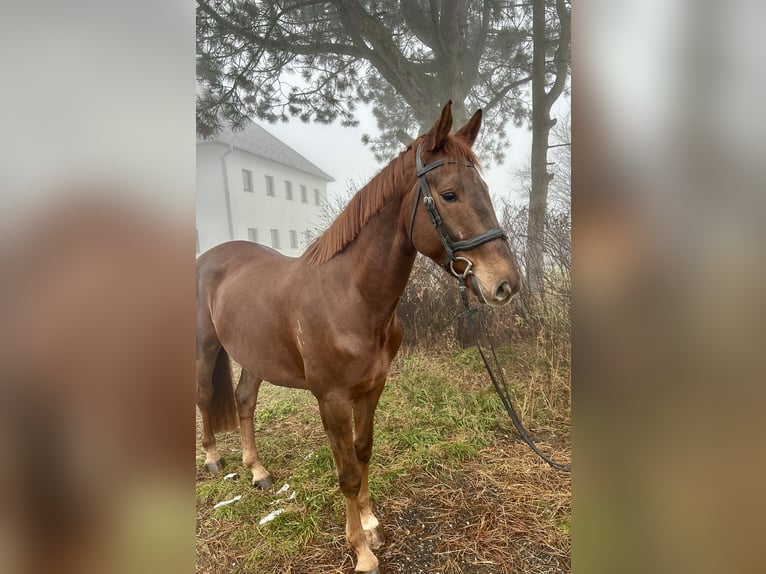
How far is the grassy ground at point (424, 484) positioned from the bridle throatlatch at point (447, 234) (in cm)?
122

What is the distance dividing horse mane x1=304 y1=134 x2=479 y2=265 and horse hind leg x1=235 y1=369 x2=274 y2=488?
1.02 metres

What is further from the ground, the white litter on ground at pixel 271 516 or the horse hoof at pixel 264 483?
the horse hoof at pixel 264 483

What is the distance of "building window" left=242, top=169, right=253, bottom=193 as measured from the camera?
1.54 meters

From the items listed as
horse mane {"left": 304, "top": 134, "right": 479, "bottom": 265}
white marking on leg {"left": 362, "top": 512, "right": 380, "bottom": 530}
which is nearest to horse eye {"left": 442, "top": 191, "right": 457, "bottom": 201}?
horse mane {"left": 304, "top": 134, "right": 479, "bottom": 265}

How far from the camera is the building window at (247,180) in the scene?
1536 millimetres

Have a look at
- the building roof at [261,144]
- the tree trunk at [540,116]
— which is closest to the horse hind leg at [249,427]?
the building roof at [261,144]

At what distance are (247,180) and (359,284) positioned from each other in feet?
2.59

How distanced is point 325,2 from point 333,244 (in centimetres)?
141

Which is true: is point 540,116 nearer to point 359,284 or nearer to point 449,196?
point 449,196

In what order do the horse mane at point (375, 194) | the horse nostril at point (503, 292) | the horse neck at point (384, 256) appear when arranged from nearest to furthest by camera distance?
the horse nostril at point (503, 292) → the horse mane at point (375, 194) → the horse neck at point (384, 256)

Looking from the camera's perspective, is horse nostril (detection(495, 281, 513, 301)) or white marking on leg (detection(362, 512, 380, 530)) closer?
horse nostril (detection(495, 281, 513, 301))

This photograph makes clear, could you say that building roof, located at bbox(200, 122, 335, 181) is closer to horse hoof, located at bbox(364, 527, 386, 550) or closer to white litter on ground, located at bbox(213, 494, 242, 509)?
white litter on ground, located at bbox(213, 494, 242, 509)

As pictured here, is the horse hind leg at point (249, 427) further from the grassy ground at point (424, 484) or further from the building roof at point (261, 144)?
the building roof at point (261, 144)
